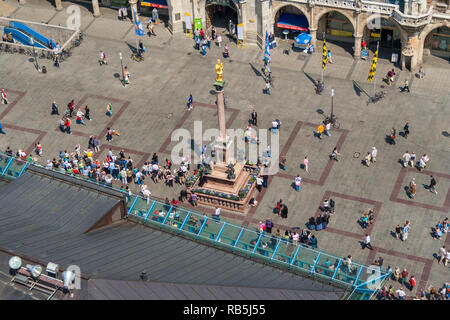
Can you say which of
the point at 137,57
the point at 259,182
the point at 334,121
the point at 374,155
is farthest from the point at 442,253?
the point at 137,57

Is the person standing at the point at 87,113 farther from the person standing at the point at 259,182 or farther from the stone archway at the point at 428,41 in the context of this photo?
the stone archway at the point at 428,41

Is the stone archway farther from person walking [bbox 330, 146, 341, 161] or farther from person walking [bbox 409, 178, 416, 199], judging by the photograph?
person walking [bbox 409, 178, 416, 199]

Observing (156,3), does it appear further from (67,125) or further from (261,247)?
(261,247)

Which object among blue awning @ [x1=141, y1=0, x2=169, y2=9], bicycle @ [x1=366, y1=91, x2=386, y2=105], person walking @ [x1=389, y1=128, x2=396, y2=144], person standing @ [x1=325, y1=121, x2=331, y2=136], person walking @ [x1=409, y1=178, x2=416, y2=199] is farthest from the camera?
blue awning @ [x1=141, y1=0, x2=169, y2=9]

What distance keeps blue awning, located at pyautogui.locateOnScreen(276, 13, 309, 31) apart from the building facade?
24cm

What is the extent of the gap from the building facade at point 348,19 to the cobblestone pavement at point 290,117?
181 cm

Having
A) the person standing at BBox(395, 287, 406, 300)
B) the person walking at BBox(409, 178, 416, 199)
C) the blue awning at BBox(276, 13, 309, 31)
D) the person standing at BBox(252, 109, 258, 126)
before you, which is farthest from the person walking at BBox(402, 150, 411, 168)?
the blue awning at BBox(276, 13, 309, 31)

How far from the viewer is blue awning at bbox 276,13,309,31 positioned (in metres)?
93.7

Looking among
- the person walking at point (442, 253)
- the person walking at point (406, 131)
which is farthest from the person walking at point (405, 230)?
the person walking at point (406, 131)

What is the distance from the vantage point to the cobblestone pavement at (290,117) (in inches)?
2879

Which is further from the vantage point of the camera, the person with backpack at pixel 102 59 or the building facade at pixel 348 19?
the person with backpack at pixel 102 59

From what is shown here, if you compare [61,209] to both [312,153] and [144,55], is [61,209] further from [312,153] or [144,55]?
[144,55]

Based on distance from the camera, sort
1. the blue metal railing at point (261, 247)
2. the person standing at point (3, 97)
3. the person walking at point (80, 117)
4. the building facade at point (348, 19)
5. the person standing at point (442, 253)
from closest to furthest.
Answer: the blue metal railing at point (261, 247)
the person standing at point (442, 253)
the person walking at point (80, 117)
the building facade at point (348, 19)
the person standing at point (3, 97)

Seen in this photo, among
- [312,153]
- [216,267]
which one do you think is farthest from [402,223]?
[216,267]
